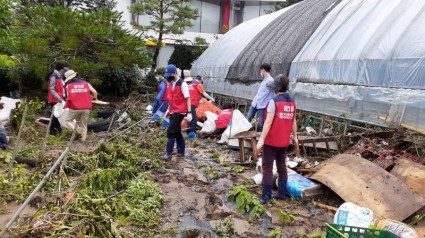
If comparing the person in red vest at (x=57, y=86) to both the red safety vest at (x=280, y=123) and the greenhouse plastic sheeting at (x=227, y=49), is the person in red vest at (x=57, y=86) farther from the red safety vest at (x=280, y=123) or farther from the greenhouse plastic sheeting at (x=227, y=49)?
the greenhouse plastic sheeting at (x=227, y=49)

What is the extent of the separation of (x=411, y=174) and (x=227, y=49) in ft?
42.5

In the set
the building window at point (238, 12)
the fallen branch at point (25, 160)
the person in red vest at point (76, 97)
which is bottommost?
the fallen branch at point (25, 160)

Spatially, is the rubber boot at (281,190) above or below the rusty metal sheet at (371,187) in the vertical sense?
below

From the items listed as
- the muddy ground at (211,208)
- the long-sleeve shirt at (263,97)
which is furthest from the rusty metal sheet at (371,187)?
the long-sleeve shirt at (263,97)

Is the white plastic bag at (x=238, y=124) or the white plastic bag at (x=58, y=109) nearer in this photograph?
the white plastic bag at (x=238, y=124)

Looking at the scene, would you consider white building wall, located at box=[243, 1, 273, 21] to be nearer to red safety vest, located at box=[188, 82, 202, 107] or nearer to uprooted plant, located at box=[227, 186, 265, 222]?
red safety vest, located at box=[188, 82, 202, 107]

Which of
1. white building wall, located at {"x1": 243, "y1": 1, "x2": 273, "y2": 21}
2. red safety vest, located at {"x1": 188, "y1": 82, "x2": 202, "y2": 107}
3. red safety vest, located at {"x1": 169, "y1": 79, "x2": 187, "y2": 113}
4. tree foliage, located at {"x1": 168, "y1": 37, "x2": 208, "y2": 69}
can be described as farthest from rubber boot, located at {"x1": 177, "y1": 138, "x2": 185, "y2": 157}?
white building wall, located at {"x1": 243, "y1": 1, "x2": 273, "y2": 21}

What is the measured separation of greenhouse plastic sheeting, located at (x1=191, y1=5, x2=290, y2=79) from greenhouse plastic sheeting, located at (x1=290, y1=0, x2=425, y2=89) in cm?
593

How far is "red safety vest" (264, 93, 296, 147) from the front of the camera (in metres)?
4.80

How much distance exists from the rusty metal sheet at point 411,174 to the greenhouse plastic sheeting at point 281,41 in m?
5.23

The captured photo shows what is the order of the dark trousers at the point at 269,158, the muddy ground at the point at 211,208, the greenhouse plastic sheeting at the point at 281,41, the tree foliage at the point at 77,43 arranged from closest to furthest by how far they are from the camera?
the muddy ground at the point at 211,208 < the dark trousers at the point at 269,158 < the tree foliage at the point at 77,43 < the greenhouse plastic sheeting at the point at 281,41

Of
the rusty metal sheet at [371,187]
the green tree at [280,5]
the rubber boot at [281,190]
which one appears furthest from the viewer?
the green tree at [280,5]

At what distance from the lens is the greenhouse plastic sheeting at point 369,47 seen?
6238 millimetres

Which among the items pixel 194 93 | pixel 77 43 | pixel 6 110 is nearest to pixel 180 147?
pixel 194 93
